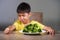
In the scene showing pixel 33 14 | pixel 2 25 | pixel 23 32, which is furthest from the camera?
pixel 2 25

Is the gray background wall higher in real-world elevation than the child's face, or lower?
higher

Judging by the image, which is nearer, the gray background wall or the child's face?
the child's face

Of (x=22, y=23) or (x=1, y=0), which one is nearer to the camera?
(x=22, y=23)

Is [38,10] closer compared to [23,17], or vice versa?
[23,17]

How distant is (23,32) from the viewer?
133cm

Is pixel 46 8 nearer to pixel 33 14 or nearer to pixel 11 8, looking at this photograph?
pixel 11 8

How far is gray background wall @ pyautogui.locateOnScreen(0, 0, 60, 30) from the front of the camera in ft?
9.39

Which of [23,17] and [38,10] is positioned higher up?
[38,10]

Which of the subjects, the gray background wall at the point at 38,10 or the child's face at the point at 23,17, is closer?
the child's face at the point at 23,17

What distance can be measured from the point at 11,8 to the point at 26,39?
72.4 inches

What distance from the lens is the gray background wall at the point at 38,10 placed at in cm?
286


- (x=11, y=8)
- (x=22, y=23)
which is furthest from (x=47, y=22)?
(x=22, y=23)

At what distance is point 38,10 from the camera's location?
288cm

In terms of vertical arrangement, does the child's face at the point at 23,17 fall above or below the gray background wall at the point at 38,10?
below
